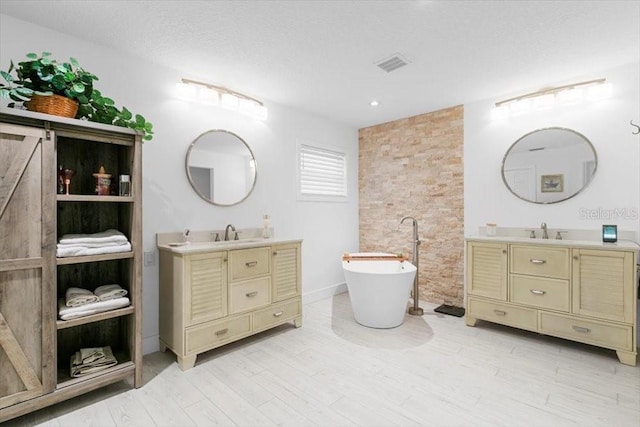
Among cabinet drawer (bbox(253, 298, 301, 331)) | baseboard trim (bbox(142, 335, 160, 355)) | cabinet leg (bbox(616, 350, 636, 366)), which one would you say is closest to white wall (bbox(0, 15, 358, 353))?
baseboard trim (bbox(142, 335, 160, 355))

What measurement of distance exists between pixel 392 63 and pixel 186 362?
306 cm

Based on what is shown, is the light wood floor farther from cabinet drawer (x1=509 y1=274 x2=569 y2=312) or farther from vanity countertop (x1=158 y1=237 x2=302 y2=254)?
vanity countertop (x1=158 y1=237 x2=302 y2=254)

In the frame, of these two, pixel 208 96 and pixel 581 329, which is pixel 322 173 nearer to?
pixel 208 96

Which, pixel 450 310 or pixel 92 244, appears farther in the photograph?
pixel 450 310

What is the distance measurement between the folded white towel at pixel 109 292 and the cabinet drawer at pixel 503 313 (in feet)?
10.6

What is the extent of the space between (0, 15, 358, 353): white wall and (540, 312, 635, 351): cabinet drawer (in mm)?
2551

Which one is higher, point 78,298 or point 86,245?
point 86,245

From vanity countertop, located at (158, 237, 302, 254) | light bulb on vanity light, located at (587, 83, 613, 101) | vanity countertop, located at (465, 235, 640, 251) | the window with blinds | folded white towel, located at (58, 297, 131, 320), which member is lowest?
folded white towel, located at (58, 297, 131, 320)

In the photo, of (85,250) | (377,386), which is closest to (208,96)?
(85,250)

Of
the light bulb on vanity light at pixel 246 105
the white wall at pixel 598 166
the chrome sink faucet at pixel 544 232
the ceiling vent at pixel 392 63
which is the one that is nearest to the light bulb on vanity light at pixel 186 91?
the light bulb on vanity light at pixel 246 105

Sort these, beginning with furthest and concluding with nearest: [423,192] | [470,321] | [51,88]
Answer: [423,192] < [470,321] < [51,88]

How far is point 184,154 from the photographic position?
2975 millimetres

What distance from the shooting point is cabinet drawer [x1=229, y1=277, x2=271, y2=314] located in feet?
9.01

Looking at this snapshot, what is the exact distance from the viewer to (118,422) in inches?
72.2
